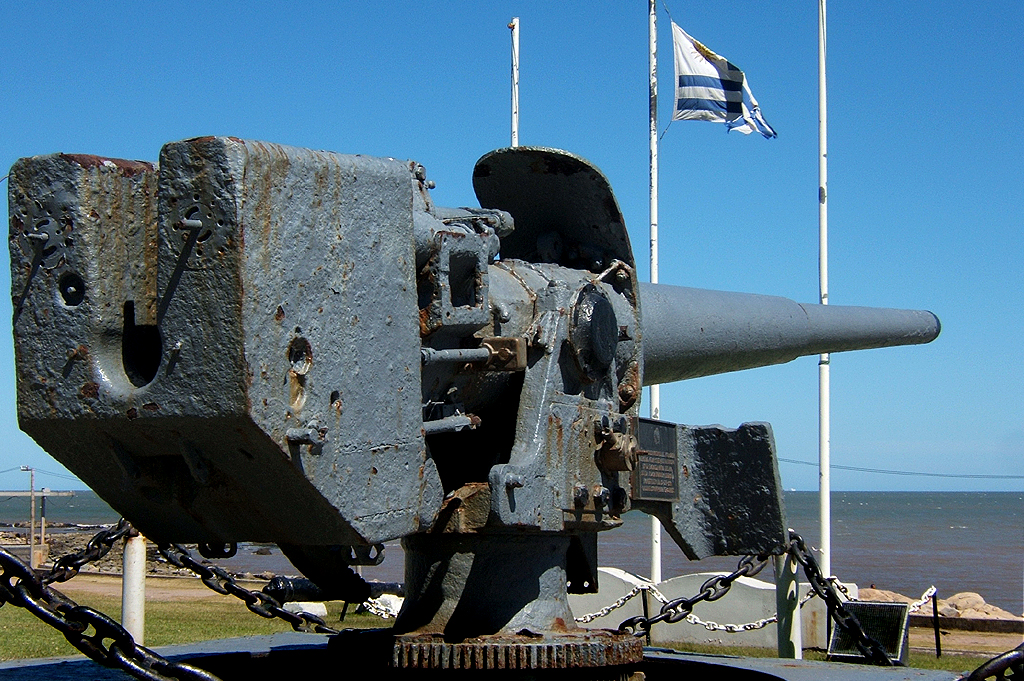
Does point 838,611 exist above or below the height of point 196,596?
above

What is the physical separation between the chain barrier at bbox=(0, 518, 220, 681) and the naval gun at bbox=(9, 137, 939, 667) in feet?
1.05

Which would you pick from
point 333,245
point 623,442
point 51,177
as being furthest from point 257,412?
point 623,442

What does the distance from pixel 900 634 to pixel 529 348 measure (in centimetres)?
479

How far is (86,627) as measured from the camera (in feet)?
11.6

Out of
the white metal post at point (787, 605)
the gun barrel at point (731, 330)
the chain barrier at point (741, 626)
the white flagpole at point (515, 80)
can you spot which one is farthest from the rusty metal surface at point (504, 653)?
the white flagpole at point (515, 80)

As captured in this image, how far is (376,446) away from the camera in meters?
3.66

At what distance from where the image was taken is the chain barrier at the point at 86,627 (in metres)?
3.53

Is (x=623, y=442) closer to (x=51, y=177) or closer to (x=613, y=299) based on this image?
(x=613, y=299)

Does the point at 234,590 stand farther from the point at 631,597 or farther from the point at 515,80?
the point at 515,80

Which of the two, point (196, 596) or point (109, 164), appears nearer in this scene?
point (109, 164)

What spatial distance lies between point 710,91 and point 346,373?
1162cm

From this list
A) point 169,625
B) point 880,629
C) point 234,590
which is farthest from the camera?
point 169,625

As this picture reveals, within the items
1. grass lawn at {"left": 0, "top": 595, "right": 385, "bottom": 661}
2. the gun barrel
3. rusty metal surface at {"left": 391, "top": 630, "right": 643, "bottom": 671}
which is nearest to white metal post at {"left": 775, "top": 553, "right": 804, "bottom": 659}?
the gun barrel

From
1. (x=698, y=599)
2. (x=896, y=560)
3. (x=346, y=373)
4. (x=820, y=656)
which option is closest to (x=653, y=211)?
(x=820, y=656)
